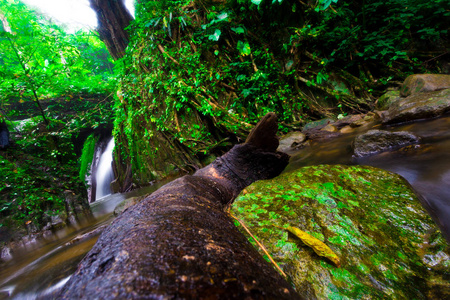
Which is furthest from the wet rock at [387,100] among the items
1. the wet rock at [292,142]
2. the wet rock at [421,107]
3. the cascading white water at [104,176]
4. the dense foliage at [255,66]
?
the cascading white water at [104,176]

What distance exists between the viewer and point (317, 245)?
3.35ft

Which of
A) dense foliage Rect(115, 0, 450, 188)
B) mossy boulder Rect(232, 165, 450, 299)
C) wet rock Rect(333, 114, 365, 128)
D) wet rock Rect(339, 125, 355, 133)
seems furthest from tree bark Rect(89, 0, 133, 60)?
mossy boulder Rect(232, 165, 450, 299)

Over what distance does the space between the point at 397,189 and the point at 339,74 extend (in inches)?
212

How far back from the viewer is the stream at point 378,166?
5.19 feet

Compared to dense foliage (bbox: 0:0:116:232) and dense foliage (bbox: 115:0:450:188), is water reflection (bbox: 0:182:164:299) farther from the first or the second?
dense foliage (bbox: 115:0:450:188)

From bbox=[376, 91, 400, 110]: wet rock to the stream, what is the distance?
1562 millimetres

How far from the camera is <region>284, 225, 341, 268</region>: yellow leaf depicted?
96 centimetres

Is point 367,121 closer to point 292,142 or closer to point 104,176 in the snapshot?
point 292,142

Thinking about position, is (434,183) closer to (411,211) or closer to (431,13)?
(411,211)

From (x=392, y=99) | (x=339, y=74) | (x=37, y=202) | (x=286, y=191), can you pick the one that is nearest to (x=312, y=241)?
→ (x=286, y=191)

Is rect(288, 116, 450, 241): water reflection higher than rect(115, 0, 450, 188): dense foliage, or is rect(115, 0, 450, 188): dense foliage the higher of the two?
rect(115, 0, 450, 188): dense foliage

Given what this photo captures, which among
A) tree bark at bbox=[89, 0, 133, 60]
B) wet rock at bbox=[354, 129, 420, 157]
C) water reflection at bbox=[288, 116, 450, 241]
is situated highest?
tree bark at bbox=[89, 0, 133, 60]

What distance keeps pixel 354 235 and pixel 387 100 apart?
5.24m

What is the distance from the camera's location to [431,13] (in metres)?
4.96
